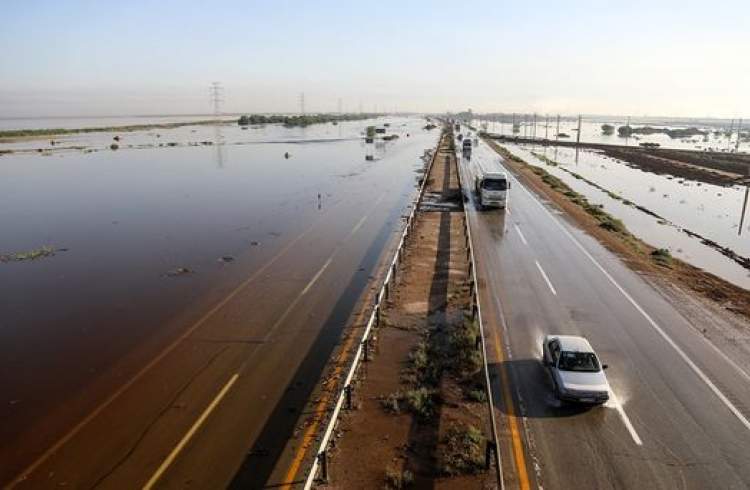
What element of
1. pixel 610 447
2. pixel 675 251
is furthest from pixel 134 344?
pixel 675 251

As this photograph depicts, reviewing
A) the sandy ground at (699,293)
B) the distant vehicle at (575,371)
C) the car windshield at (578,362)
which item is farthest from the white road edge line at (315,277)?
the sandy ground at (699,293)

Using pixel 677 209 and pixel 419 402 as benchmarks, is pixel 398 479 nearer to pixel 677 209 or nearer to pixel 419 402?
pixel 419 402

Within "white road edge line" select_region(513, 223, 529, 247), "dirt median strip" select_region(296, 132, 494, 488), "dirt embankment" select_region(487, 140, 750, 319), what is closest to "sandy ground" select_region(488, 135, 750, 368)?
"dirt embankment" select_region(487, 140, 750, 319)

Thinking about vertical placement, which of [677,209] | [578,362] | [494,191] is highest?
[494,191]

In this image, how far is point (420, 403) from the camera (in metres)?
14.3

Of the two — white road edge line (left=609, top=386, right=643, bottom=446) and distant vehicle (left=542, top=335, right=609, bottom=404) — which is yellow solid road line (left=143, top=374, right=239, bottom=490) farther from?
white road edge line (left=609, top=386, right=643, bottom=446)

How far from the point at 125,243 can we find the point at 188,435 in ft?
79.4

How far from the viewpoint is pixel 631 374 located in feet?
54.3

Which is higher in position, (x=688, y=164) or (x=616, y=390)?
(x=688, y=164)

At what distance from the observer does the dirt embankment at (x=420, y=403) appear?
11.8 meters

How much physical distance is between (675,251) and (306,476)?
112 ft

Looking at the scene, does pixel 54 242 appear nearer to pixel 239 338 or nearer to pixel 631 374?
pixel 239 338

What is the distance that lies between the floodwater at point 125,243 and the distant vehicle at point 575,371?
1296 cm

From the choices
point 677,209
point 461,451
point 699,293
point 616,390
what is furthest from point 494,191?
point 461,451
